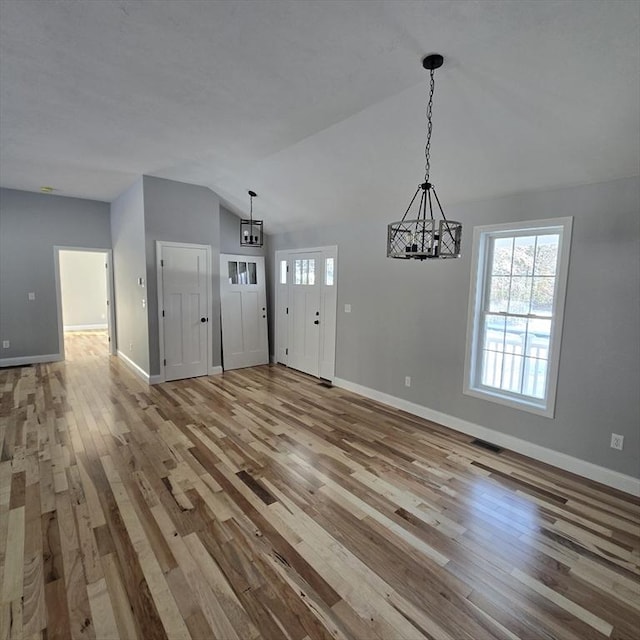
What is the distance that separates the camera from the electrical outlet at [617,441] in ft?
9.09

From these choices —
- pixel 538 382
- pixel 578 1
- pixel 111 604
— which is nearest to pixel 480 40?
pixel 578 1

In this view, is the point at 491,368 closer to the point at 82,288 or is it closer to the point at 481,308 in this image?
the point at 481,308

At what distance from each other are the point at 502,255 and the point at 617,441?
1833mm

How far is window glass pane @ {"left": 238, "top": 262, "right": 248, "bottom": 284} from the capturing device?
618 centimetres

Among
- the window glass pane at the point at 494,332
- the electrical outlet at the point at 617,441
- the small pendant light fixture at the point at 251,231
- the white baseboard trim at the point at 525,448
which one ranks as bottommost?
the white baseboard trim at the point at 525,448

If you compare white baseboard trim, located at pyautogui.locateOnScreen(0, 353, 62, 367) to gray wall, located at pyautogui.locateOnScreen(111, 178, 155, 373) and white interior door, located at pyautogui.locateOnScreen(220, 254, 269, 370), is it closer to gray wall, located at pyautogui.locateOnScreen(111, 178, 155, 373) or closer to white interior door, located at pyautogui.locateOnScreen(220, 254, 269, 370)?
gray wall, located at pyautogui.locateOnScreen(111, 178, 155, 373)

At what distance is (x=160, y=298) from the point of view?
5.14m

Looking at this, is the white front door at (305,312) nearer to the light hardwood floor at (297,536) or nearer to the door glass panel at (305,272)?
the door glass panel at (305,272)

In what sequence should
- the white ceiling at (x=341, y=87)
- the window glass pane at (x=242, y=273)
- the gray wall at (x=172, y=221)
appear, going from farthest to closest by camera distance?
the window glass pane at (x=242, y=273)
the gray wall at (x=172, y=221)
the white ceiling at (x=341, y=87)

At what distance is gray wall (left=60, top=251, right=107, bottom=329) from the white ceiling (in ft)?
19.5

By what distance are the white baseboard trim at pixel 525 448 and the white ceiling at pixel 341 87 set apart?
92.0 inches

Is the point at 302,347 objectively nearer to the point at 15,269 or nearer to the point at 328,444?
the point at 328,444

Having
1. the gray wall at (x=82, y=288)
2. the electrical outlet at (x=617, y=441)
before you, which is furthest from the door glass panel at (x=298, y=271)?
the gray wall at (x=82, y=288)

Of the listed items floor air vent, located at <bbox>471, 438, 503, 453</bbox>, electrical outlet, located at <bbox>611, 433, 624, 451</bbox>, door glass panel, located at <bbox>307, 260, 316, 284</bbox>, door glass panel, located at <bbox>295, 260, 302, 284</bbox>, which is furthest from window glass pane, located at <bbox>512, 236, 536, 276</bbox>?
door glass panel, located at <bbox>295, 260, 302, 284</bbox>
